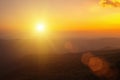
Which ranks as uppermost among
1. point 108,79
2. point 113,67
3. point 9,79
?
point 9,79

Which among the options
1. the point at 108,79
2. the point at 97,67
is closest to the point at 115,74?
the point at 108,79

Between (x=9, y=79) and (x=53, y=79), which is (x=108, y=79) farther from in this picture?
(x=9, y=79)

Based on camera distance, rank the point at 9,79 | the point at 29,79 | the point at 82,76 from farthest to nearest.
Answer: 1. the point at 9,79
2. the point at 29,79
3. the point at 82,76

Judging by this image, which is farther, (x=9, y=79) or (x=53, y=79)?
(x=9, y=79)

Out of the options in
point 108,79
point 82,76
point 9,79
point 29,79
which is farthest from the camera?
point 9,79

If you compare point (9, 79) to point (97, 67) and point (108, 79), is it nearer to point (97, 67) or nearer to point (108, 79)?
point (97, 67)

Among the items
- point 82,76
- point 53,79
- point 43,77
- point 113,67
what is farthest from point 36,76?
point 113,67

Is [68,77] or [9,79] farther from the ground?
[9,79]

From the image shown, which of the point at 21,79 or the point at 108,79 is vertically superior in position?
the point at 21,79

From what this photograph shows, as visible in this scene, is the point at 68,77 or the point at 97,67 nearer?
the point at 68,77
